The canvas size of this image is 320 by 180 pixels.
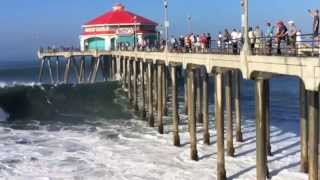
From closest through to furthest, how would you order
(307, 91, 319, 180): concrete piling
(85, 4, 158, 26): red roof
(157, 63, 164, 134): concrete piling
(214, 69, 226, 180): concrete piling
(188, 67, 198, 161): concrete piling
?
(307, 91, 319, 180): concrete piling
(214, 69, 226, 180): concrete piling
(188, 67, 198, 161): concrete piling
(157, 63, 164, 134): concrete piling
(85, 4, 158, 26): red roof

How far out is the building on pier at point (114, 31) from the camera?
210 ft

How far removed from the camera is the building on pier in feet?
210

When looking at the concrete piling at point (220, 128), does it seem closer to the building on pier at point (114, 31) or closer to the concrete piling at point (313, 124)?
the concrete piling at point (313, 124)

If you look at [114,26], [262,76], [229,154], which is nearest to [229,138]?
[229,154]

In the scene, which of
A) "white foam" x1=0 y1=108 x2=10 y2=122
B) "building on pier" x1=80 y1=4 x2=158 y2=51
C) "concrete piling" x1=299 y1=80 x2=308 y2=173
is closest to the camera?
"concrete piling" x1=299 y1=80 x2=308 y2=173

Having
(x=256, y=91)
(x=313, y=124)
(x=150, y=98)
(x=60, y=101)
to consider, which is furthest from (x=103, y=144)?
Answer: (x=60, y=101)

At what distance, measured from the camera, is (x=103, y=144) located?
92.1 feet

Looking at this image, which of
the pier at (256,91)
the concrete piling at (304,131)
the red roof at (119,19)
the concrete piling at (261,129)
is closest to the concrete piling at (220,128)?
the pier at (256,91)

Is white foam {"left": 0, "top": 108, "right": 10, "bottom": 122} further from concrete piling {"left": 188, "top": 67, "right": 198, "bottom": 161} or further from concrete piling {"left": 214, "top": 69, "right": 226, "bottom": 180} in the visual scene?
concrete piling {"left": 214, "top": 69, "right": 226, "bottom": 180}

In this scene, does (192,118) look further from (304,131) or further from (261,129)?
(261,129)

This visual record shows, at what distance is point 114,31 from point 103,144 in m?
37.6

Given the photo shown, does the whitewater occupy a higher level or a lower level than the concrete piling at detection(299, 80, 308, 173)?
lower

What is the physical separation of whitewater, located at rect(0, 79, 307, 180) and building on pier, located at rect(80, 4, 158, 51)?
1038 inches

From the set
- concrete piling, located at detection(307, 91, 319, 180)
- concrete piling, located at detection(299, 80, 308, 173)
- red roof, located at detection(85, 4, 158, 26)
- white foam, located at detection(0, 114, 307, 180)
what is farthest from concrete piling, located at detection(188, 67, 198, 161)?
red roof, located at detection(85, 4, 158, 26)
